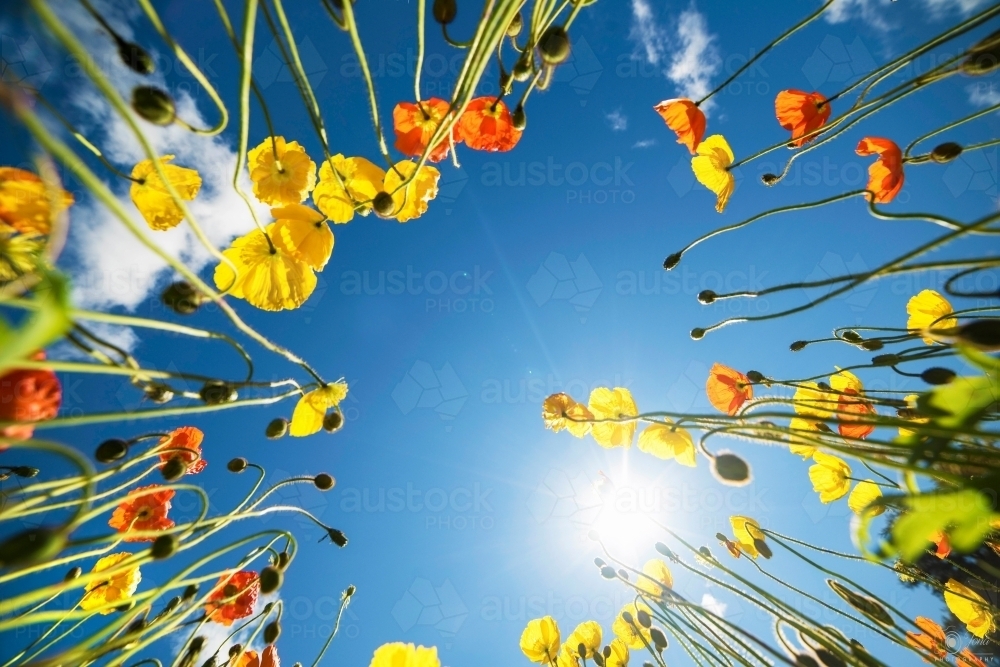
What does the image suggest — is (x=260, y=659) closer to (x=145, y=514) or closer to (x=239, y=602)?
(x=239, y=602)

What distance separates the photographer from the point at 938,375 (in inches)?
30.3

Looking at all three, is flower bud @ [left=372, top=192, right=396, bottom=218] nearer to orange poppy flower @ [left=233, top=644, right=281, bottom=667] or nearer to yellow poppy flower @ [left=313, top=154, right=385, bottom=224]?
yellow poppy flower @ [left=313, top=154, right=385, bottom=224]

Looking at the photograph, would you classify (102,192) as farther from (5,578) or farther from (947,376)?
(947,376)

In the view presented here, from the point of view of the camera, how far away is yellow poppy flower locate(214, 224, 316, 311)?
108 centimetres

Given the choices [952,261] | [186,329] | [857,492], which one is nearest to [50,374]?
[186,329]

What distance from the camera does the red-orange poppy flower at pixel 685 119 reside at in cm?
129

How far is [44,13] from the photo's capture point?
29 centimetres

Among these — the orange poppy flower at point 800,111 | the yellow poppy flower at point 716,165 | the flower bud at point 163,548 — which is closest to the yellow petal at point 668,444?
the yellow poppy flower at point 716,165

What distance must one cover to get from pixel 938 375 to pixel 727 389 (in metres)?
0.59

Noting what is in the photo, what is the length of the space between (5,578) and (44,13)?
66 centimetres

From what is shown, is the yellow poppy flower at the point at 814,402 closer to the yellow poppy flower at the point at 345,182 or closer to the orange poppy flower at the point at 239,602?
the yellow poppy flower at the point at 345,182

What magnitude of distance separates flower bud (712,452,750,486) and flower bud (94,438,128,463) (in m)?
1.02

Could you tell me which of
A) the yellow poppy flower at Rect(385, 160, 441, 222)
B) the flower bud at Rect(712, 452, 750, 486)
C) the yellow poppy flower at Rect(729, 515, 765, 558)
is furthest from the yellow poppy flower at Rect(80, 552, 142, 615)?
the yellow poppy flower at Rect(729, 515, 765, 558)

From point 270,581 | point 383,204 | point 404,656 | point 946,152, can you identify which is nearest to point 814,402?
point 946,152
